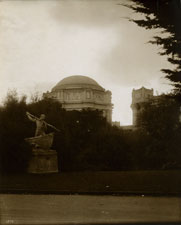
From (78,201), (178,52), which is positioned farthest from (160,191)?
(178,52)

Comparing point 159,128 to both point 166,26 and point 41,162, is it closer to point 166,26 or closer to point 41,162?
point 41,162

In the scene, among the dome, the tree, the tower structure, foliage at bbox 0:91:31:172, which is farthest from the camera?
the tower structure

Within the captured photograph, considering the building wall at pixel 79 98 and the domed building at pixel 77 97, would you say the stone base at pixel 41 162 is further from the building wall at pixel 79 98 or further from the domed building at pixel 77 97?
the building wall at pixel 79 98

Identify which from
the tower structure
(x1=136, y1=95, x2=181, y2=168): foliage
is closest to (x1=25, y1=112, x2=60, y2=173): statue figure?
(x1=136, y1=95, x2=181, y2=168): foliage

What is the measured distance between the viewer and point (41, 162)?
738 inches

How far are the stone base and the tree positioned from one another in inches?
324

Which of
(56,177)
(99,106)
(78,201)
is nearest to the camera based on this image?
(78,201)

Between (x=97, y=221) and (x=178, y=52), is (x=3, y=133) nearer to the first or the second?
(x=178, y=52)

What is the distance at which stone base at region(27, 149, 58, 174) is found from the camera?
18.6 metres

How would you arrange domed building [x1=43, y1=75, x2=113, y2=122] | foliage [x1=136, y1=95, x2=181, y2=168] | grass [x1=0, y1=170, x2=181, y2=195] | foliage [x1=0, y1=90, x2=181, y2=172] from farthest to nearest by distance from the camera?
domed building [x1=43, y1=75, x2=113, y2=122] → foliage [x1=136, y1=95, x2=181, y2=168] → foliage [x1=0, y1=90, x2=181, y2=172] → grass [x1=0, y1=170, x2=181, y2=195]

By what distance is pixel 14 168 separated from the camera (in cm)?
1897

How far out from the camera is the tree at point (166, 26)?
1038 centimetres

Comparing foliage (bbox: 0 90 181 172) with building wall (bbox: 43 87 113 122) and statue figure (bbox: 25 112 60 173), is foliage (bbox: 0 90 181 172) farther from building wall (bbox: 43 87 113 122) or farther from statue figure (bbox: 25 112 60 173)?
building wall (bbox: 43 87 113 122)

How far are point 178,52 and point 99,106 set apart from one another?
32.7m
